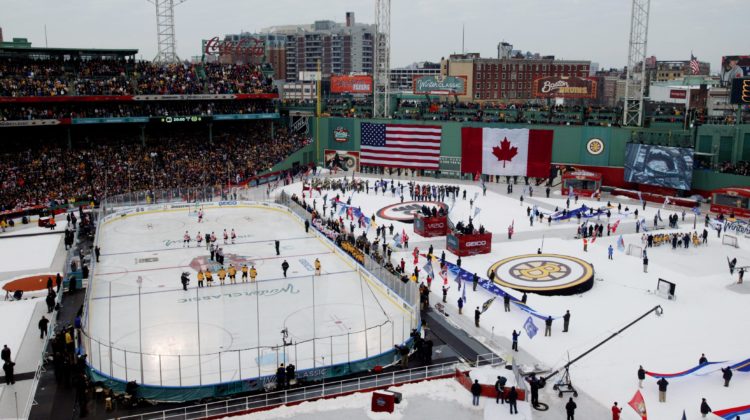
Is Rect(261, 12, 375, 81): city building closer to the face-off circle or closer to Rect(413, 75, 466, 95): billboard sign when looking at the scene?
Rect(413, 75, 466, 95): billboard sign

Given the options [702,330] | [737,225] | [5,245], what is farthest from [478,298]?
[5,245]

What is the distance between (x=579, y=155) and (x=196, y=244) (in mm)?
36068

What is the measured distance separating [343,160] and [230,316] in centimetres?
4477

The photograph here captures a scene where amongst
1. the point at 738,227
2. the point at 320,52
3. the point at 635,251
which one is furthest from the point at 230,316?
the point at 320,52

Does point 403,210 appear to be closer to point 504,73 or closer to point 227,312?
point 227,312

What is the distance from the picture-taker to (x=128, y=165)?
56719 mm

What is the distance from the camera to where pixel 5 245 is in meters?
39.5

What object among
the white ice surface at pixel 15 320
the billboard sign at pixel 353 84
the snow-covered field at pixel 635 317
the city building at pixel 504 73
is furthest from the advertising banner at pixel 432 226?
the city building at pixel 504 73

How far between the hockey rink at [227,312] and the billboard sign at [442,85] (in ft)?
109

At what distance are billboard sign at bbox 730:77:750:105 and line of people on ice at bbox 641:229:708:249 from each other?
1670cm

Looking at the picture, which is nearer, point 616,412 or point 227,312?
point 616,412

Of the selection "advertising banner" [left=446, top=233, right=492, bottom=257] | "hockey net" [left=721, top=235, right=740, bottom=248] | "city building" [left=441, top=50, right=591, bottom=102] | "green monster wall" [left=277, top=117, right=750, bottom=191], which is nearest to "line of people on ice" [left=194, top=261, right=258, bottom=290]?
"advertising banner" [left=446, top=233, right=492, bottom=257]

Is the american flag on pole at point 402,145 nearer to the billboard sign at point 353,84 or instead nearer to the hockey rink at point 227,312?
the billboard sign at point 353,84

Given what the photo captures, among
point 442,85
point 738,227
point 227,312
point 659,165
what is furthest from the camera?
point 442,85
